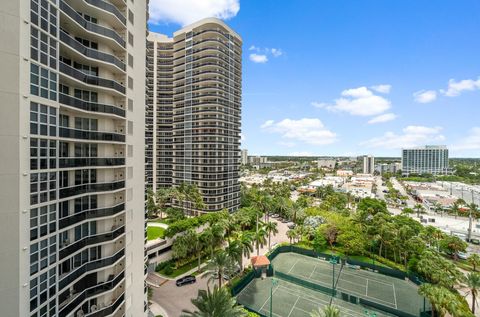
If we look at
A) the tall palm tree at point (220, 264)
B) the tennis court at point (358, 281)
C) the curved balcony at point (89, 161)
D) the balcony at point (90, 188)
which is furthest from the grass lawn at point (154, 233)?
the curved balcony at point (89, 161)

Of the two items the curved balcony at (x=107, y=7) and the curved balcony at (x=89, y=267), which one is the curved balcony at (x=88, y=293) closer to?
the curved balcony at (x=89, y=267)

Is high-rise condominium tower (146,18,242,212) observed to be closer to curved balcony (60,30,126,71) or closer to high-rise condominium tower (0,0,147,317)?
high-rise condominium tower (0,0,147,317)

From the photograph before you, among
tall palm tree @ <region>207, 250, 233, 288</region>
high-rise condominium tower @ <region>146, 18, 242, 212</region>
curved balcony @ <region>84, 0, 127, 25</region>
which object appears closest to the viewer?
curved balcony @ <region>84, 0, 127, 25</region>

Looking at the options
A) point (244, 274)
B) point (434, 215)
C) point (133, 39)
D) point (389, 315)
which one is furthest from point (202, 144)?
point (434, 215)

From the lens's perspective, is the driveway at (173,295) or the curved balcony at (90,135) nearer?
the curved balcony at (90,135)

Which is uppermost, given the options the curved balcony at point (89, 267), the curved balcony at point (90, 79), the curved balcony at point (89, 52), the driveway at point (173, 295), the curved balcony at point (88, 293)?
the curved balcony at point (89, 52)

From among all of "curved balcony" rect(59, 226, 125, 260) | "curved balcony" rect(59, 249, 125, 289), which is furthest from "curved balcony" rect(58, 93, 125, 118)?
"curved balcony" rect(59, 249, 125, 289)
